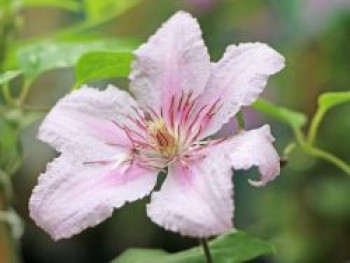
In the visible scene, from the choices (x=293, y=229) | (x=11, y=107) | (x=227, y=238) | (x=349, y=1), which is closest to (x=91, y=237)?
(x=293, y=229)

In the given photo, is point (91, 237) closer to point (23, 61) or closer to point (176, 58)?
point (23, 61)

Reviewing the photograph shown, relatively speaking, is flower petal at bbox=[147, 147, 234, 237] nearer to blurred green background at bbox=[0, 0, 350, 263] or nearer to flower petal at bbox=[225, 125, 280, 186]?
flower petal at bbox=[225, 125, 280, 186]

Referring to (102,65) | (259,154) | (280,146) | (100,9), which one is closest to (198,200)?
(259,154)

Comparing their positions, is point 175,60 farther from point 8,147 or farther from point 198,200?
point 8,147

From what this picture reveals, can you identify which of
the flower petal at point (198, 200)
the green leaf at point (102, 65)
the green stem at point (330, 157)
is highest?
the green leaf at point (102, 65)

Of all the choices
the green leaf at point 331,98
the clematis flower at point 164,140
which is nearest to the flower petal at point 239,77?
the clematis flower at point 164,140

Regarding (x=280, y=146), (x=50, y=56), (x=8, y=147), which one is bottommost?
(x=280, y=146)

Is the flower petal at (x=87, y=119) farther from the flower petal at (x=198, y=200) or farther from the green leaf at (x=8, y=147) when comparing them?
the green leaf at (x=8, y=147)

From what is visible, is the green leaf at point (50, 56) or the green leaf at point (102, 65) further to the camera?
the green leaf at point (50, 56)
